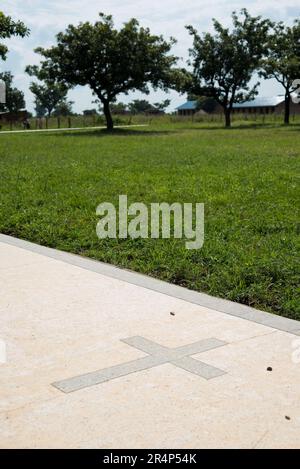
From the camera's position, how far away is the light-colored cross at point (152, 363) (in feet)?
11.4

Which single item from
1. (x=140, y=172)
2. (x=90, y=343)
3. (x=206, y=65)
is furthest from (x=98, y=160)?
(x=206, y=65)

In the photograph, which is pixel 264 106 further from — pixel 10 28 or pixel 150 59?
pixel 10 28

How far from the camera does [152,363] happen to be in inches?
147

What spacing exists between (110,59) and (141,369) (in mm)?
36766

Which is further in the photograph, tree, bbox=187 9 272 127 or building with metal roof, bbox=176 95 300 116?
building with metal roof, bbox=176 95 300 116

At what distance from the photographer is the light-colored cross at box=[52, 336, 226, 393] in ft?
11.4

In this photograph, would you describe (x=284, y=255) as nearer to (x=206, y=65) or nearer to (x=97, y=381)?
(x=97, y=381)

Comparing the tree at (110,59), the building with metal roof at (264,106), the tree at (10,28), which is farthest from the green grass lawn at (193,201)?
the building with metal roof at (264,106)

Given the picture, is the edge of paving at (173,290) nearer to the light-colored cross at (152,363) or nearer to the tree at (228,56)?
the light-colored cross at (152,363)

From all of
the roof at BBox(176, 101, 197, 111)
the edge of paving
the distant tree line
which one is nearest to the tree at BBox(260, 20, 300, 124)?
the distant tree line

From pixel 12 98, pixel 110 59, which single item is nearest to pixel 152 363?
pixel 110 59

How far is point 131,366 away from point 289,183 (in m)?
7.36

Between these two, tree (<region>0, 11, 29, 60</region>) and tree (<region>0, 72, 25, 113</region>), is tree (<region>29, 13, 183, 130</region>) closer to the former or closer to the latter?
tree (<region>0, 11, 29, 60</region>)

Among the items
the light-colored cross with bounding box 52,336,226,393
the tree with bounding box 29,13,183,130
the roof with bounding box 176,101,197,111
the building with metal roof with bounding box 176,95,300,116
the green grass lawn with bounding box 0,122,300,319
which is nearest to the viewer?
the light-colored cross with bounding box 52,336,226,393
